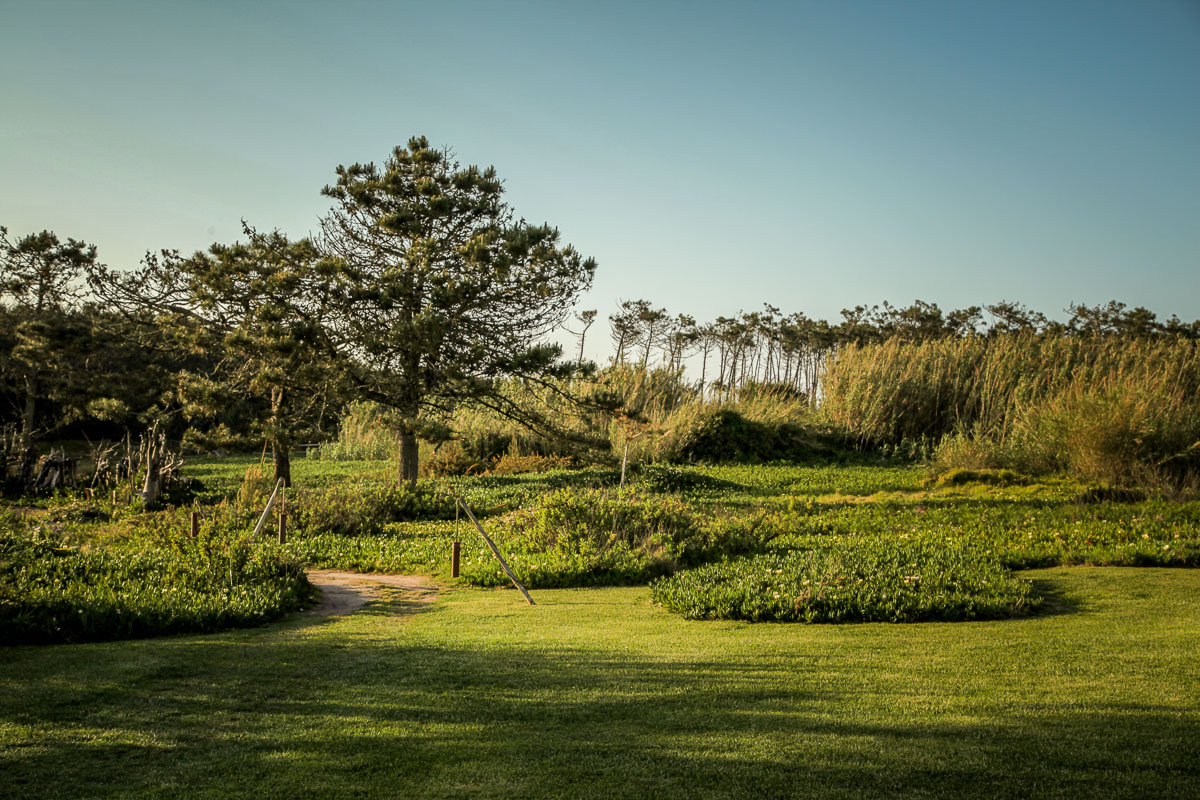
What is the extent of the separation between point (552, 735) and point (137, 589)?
4.54 metres

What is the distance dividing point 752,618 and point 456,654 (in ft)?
7.86

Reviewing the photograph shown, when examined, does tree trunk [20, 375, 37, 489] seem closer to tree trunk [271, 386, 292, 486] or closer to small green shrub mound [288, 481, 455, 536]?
tree trunk [271, 386, 292, 486]

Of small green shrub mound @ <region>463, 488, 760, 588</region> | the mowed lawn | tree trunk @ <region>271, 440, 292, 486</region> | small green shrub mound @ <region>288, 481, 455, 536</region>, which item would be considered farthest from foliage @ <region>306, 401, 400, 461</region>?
the mowed lawn

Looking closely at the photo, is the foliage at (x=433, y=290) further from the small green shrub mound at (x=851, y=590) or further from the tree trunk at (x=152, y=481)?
the small green shrub mound at (x=851, y=590)

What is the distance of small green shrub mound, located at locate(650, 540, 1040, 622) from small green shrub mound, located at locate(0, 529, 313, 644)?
3.46 meters

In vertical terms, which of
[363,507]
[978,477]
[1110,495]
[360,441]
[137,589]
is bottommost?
[137,589]

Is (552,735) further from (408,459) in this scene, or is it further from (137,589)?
(408,459)

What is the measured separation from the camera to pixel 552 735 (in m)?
3.85

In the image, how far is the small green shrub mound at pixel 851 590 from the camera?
644 centimetres

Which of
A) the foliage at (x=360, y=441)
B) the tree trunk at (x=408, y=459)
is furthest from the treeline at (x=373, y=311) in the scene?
the foliage at (x=360, y=441)

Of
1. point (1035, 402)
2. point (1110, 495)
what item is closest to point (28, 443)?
point (1110, 495)

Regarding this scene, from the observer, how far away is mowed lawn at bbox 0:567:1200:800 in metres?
3.30

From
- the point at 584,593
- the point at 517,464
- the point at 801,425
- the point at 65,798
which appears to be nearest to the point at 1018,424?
the point at 801,425

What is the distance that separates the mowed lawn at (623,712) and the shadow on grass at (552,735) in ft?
0.05
